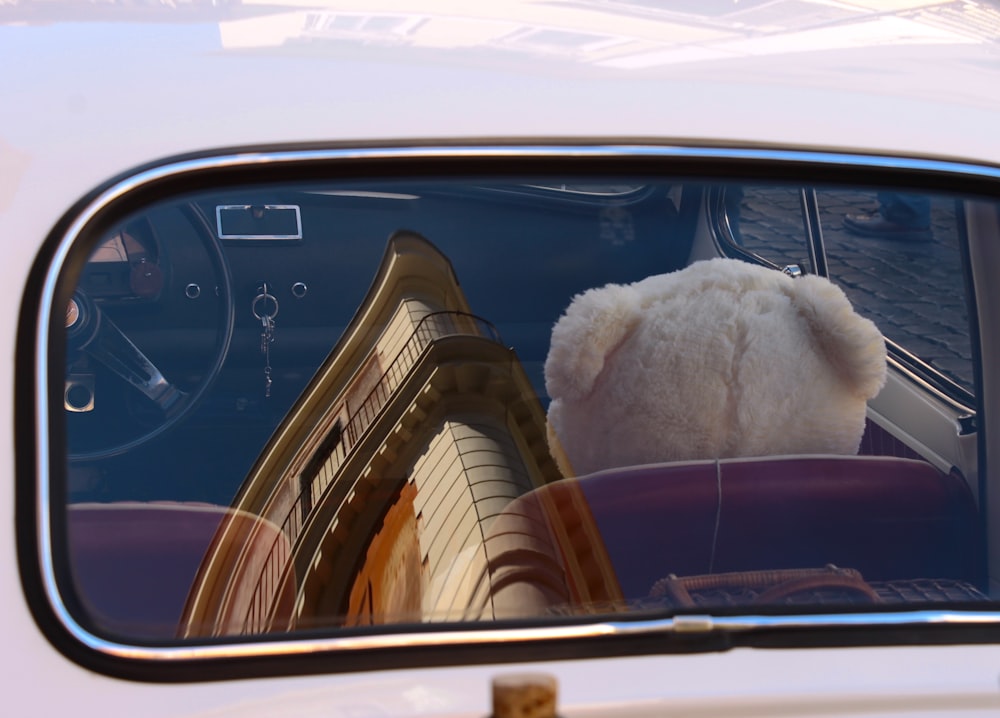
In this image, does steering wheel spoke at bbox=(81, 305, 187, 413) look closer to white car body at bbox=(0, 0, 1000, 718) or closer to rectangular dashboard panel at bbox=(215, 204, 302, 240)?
rectangular dashboard panel at bbox=(215, 204, 302, 240)

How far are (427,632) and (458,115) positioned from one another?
0.63 metres

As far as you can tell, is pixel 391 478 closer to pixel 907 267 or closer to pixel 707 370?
pixel 707 370

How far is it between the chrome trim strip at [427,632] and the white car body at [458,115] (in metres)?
0.02

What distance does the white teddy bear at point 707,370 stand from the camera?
156 centimetres

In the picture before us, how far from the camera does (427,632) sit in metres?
1.26

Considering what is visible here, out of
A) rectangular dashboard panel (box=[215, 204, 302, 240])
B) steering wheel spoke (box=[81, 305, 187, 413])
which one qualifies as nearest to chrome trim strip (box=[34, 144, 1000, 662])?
rectangular dashboard panel (box=[215, 204, 302, 240])

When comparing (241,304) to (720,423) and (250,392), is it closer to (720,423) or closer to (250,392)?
(250,392)

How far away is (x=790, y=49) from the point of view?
150cm

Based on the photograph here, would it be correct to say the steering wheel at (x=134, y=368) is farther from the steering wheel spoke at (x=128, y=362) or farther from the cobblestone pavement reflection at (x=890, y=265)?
the cobblestone pavement reflection at (x=890, y=265)

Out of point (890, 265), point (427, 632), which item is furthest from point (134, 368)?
point (890, 265)

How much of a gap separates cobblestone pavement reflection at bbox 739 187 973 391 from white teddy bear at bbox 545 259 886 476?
10cm

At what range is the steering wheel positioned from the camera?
1.46m

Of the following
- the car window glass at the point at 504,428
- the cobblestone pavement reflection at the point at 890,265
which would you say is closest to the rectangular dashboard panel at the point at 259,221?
the car window glass at the point at 504,428

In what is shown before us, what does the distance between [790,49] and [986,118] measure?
0.91 ft
